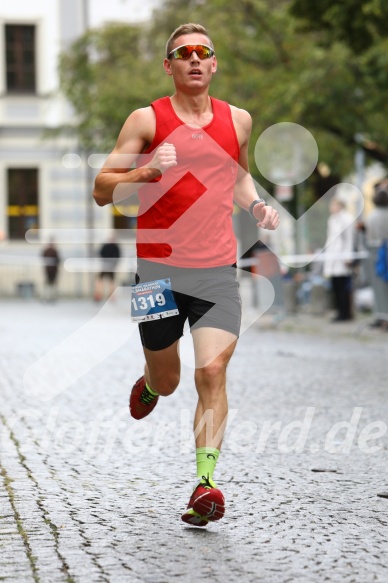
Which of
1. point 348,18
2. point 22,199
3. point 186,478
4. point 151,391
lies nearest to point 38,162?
point 22,199

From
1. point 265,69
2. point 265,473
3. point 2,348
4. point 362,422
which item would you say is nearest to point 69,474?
point 265,473

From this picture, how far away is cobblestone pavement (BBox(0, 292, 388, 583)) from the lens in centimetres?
478

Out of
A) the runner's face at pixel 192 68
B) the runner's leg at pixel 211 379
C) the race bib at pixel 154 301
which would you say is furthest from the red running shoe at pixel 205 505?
the runner's face at pixel 192 68

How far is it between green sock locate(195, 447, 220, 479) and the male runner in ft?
0.20

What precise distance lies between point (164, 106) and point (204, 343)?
101cm

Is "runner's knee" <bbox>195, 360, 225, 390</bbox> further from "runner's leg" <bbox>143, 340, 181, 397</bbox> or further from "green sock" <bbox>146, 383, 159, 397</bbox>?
"green sock" <bbox>146, 383, 159, 397</bbox>

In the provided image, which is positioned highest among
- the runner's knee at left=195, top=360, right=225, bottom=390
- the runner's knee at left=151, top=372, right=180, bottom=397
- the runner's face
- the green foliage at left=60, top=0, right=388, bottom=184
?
the green foliage at left=60, top=0, right=388, bottom=184

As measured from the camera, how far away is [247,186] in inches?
243

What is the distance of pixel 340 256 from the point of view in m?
20.0

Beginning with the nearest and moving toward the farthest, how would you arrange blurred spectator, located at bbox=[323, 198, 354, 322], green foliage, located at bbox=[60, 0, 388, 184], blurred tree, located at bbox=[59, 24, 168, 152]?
blurred spectator, located at bbox=[323, 198, 354, 322]
green foliage, located at bbox=[60, 0, 388, 184]
blurred tree, located at bbox=[59, 24, 168, 152]

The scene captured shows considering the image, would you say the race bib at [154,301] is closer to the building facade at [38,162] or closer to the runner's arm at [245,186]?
the runner's arm at [245,186]

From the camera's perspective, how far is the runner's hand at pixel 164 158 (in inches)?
209

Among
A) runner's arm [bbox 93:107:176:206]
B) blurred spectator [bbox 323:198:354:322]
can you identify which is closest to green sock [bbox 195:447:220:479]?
runner's arm [bbox 93:107:176:206]

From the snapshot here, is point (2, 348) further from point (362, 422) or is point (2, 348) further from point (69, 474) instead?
point (69, 474)
